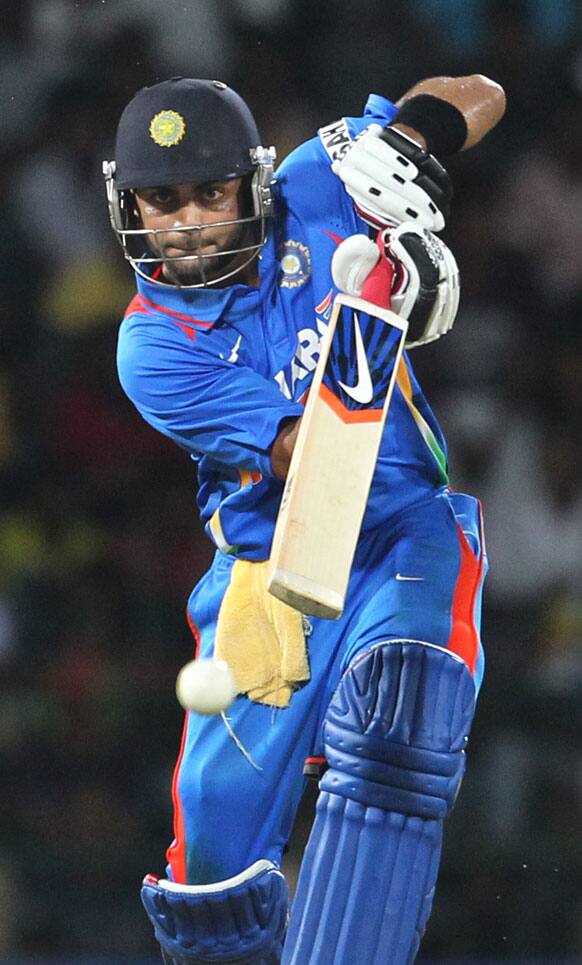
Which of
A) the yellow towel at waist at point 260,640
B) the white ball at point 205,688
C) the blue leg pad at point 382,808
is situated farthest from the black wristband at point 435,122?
the white ball at point 205,688

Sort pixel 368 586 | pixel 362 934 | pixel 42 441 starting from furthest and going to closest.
Result: pixel 42 441 → pixel 368 586 → pixel 362 934

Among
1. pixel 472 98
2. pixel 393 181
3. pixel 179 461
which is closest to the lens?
pixel 393 181

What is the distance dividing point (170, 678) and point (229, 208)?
2307mm

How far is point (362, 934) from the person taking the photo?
2889 mm

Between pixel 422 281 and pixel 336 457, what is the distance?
0.33 metres

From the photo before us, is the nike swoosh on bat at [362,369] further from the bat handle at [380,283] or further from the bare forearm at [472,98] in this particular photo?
the bare forearm at [472,98]

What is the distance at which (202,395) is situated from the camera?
3059 millimetres

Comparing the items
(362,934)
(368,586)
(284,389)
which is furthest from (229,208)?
(362,934)

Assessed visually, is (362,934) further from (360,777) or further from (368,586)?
(368,586)

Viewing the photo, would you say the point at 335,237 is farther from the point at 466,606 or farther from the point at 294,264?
the point at 466,606

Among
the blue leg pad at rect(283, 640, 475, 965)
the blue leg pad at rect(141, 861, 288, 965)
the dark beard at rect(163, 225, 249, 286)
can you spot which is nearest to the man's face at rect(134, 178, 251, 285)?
the dark beard at rect(163, 225, 249, 286)

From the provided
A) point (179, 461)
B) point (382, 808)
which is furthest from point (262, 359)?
point (179, 461)

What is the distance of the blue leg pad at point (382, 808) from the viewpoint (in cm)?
288

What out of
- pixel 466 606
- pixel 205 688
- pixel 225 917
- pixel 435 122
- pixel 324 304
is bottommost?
pixel 225 917
